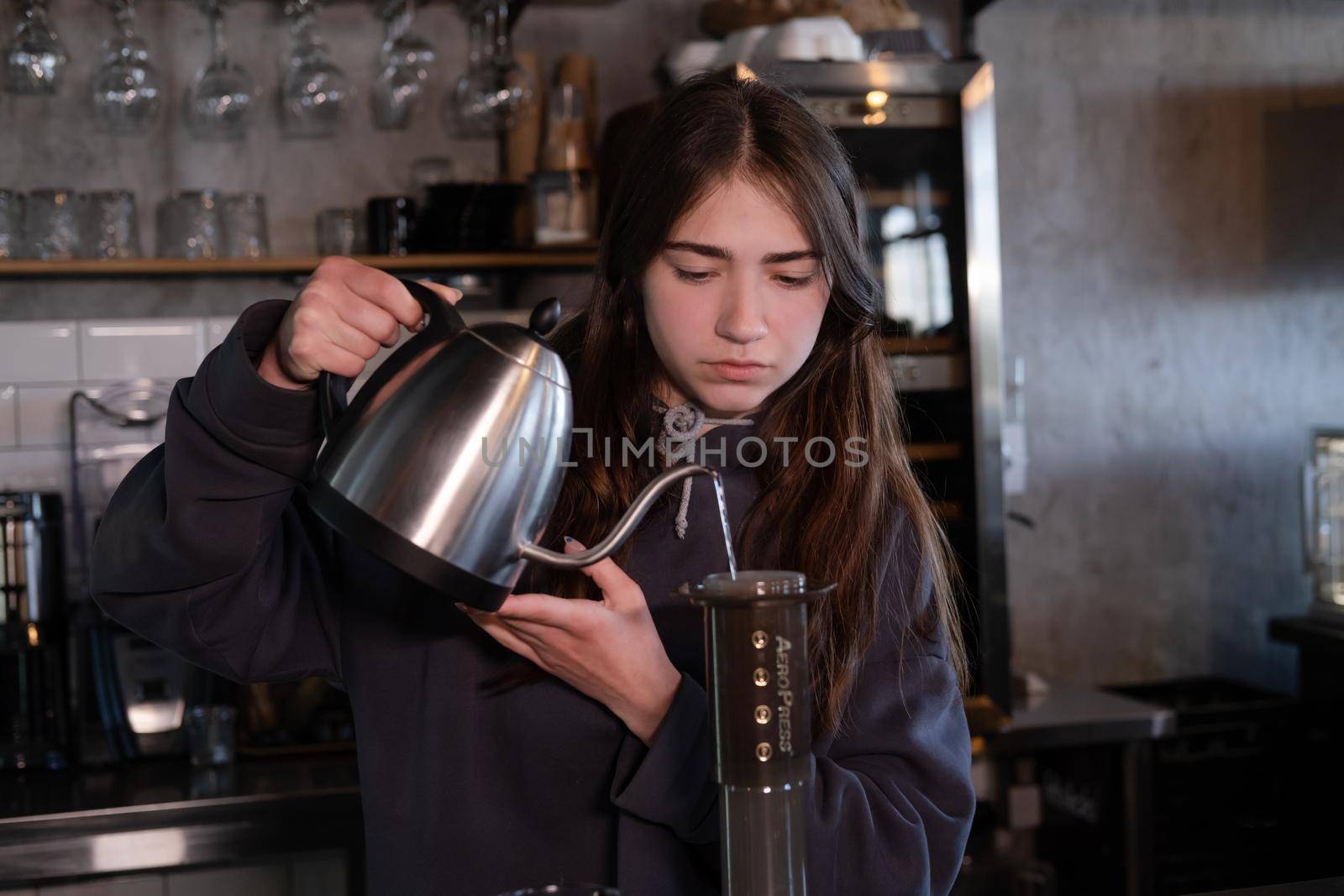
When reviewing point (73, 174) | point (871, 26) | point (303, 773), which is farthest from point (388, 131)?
point (303, 773)

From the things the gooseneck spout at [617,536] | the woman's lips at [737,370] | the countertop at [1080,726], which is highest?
the woman's lips at [737,370]

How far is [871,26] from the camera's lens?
271 centimetres

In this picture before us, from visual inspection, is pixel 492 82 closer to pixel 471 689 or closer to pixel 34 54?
pixel 34 54

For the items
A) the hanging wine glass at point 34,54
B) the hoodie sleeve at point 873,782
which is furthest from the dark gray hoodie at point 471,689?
the hanging wine glass at point 34,54

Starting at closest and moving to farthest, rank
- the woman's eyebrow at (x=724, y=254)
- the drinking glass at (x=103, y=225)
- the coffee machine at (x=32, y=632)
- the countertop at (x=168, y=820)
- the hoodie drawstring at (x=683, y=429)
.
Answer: the woman's eyebrow at (x=724, y=254), the hoodie drawstring at (x=683, y=429), the countertop at (x=168, y=820), the coffee machine at (x=32, y=632), the drinking glass at (x=103, y=225)

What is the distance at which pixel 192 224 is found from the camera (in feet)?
8.44

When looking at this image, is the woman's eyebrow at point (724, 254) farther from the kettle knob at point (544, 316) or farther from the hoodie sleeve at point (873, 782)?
the hoodie sleeve at point (873, 782)

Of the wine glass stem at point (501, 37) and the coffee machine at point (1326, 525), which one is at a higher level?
the wine glass stem at point (501, 37)

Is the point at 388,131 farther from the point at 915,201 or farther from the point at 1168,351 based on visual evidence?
the point at 1168,351

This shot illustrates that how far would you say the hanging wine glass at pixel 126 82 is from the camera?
2477 mm

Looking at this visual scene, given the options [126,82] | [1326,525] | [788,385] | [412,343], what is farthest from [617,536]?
[1326,525]

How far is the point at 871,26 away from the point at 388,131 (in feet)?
3.53

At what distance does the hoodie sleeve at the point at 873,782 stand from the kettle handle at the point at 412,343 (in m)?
0.33

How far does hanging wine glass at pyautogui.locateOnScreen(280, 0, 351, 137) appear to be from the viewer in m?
2.56
